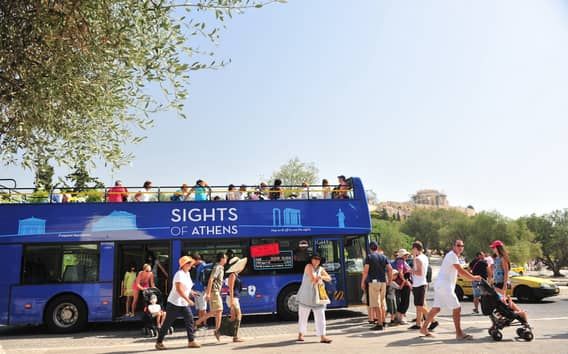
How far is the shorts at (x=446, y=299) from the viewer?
8.75 m

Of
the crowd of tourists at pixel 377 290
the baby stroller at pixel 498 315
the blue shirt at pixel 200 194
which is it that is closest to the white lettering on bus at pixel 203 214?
the blue shirt at pixel 200 194

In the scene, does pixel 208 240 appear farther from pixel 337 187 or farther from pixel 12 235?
pixel 12 235

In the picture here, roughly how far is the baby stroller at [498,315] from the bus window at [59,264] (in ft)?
30.4

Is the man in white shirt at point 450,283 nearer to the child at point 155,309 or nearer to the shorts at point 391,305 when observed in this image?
the shorts at point 391,305

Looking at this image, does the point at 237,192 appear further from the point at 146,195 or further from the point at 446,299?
the point at 446,299

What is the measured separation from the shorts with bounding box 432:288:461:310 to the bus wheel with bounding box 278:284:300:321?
185 inches

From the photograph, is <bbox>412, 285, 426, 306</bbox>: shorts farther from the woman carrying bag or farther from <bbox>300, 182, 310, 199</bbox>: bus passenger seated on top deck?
<bbox>300, 182, 310, 199</bbox>: bus passenger seated on top deck

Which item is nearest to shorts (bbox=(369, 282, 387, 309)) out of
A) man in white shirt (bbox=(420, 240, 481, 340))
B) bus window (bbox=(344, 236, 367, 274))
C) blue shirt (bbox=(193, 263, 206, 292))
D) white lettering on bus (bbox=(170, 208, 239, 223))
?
man in white shirt (bbox=(420, 240, 481, 340))

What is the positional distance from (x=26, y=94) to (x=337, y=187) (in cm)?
832

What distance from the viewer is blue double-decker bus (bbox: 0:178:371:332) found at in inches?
480

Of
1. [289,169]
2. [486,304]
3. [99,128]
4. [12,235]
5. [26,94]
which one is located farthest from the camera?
[289,169]

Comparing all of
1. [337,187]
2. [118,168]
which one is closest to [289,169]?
[337,187]

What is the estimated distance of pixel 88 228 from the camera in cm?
1244

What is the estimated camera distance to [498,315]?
8.75m
